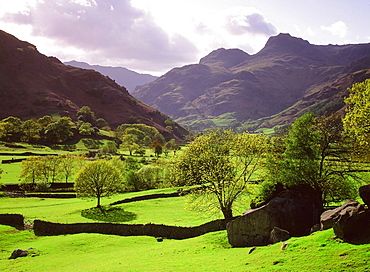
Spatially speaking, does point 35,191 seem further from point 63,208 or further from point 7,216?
point 7,216

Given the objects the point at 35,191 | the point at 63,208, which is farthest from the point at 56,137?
the point at 63,208

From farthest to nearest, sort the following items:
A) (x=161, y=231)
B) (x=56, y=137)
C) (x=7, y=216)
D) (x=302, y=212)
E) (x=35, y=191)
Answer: (x=56, y=137) < (x=35, y=191) < (x=7, y=216) < (x=161, y=231) < (x=302, y=212)

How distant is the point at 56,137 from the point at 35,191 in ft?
336

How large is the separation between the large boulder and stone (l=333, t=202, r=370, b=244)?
28.2 feet

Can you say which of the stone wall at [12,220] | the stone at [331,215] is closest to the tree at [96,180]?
the stone wall at [12,220]

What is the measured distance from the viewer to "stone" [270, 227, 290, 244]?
84.8 ft

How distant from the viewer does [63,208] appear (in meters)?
65.2

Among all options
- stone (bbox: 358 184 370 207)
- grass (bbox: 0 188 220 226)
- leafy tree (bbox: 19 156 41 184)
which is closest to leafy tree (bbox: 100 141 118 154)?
leafy tree (bbox: 19 156 41 184)

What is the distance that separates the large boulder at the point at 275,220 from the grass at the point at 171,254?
229cm

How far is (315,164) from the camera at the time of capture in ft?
117

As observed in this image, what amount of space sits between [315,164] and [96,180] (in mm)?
48562

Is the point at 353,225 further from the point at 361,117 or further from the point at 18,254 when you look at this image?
the point at 18,254

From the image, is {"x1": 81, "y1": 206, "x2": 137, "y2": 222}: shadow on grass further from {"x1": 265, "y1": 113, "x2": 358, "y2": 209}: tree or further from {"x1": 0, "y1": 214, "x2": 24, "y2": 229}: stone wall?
{"x1": 265, "y1": 113, "x2": 358, "y2": 209}: tree

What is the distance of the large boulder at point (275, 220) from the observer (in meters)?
28.9
